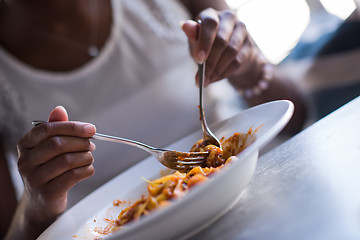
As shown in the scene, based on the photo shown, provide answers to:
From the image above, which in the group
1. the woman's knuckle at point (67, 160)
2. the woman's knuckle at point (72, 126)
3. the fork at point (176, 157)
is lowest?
the fork at point (176, 157)

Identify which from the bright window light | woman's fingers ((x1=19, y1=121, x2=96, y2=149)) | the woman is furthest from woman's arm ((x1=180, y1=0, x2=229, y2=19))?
the bright window light

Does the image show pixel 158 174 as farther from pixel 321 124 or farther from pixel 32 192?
pixel 321 124

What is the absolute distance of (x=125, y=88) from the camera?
55.7 inches

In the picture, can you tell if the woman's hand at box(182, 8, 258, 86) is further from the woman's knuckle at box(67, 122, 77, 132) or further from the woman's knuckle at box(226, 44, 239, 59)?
the woman's knuckle at box(67, 122, 77, 132)

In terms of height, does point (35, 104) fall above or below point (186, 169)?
above

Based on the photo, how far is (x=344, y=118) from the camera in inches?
28.1

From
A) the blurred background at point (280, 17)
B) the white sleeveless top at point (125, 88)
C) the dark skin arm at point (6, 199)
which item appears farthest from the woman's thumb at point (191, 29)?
the blurred background at point (280, 17)

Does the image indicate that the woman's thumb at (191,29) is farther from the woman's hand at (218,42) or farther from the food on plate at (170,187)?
the food on plate at (170,187)

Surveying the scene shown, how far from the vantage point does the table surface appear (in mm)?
410

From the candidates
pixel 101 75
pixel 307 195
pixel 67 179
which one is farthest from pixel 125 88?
pixel 307 195

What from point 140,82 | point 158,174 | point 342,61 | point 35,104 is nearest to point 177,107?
point 140,82

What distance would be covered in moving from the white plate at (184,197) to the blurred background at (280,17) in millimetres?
2056

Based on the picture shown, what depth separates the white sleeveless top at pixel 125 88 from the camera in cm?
132

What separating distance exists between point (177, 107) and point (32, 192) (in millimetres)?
783
